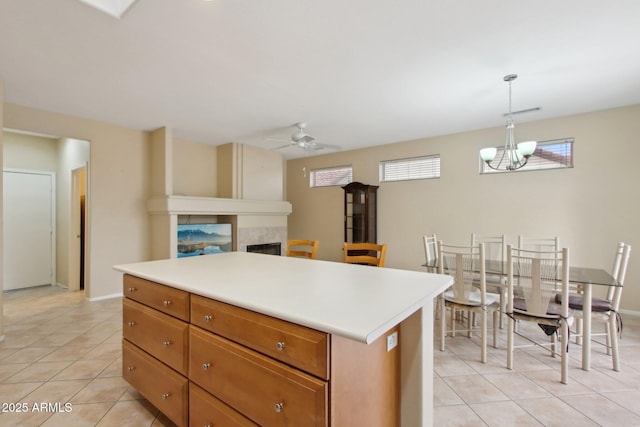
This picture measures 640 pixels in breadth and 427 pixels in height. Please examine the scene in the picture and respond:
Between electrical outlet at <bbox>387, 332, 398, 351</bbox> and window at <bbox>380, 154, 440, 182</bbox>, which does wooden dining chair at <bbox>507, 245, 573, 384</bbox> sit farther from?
A: window at <bbox>380, 154, 440, 182</bbox>

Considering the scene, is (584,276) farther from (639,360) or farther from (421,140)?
(421,140)

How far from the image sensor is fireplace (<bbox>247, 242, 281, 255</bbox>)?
5746 mm

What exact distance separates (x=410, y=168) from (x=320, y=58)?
10.9 feet

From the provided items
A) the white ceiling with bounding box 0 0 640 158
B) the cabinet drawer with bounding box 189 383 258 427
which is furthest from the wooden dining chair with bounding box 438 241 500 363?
the cabinet drawer with bounding box 189 383 258 427

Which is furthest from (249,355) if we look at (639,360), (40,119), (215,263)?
(40,119)

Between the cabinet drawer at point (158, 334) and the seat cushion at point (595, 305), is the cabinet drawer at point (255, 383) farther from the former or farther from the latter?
the seat cushion at point (595, 305)

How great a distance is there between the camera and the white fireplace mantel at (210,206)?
178 inches

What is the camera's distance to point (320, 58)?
254 centimetres

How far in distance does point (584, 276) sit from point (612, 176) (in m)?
2.17

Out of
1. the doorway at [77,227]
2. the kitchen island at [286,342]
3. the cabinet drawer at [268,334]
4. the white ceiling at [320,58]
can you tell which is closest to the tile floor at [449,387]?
the kitchen island at [286,342]

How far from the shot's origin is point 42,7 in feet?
6.34

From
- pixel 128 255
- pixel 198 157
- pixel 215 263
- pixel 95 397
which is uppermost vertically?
pixel 198 157

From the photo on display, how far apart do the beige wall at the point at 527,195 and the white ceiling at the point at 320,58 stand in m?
0.39

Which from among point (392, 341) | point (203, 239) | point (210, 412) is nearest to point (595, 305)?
point (392, 341)
